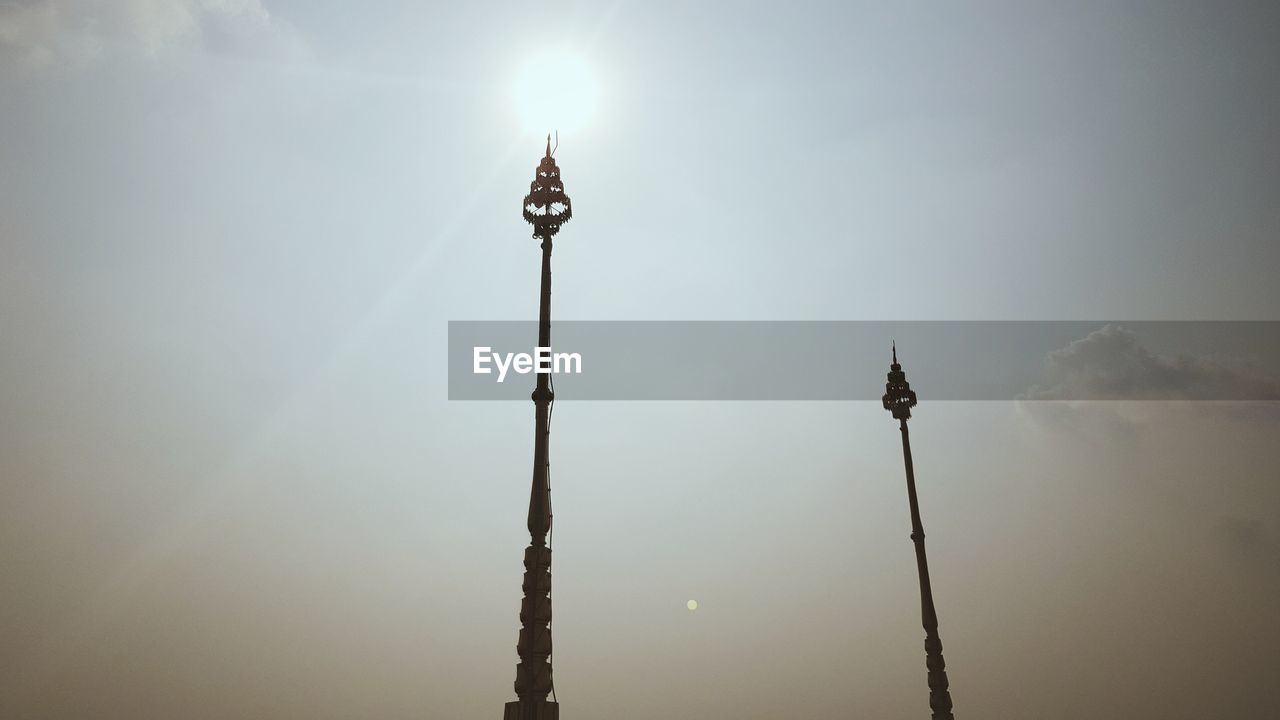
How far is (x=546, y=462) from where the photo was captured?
18500mm

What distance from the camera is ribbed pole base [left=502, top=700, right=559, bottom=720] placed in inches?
613

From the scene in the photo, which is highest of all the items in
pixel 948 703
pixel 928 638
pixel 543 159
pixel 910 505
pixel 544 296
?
pixel 543 159

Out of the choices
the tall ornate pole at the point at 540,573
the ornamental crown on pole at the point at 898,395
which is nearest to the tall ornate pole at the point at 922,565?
the ornamental crown on pole at the point at 898,395

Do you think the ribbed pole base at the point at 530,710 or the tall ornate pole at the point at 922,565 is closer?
the ribbed pole base at the point at 530,710

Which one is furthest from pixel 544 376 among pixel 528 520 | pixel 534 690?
pixel 534 690

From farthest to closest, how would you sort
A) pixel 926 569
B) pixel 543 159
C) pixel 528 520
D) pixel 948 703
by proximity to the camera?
pixel 543 159 < pixel 926 569 < pixel 948 703 < pixel 528 520

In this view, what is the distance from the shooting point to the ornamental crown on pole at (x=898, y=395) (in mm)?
22891

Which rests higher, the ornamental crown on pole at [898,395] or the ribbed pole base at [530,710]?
the ornamental crown on pole at [898,395]

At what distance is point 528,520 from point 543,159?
1152 centimetres

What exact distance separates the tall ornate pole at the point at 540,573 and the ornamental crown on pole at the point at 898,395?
1145 cm

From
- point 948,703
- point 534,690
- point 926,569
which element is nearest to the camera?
point 534,690

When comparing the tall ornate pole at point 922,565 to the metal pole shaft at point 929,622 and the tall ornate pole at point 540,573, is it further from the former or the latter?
the tall ornate pole at point 540,573

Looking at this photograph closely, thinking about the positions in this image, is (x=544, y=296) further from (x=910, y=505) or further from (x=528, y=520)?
(x=910, y=505)

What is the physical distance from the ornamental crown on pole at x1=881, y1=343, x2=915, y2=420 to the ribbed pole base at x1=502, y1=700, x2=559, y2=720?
1411 cm
